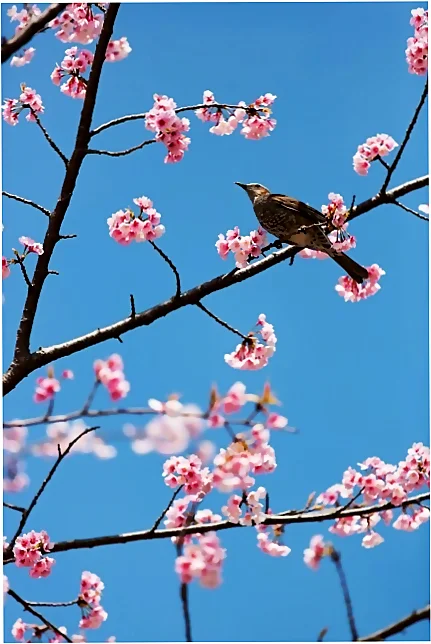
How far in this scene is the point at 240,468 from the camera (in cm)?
151

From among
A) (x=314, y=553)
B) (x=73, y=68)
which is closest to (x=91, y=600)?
(x=314, y=553)

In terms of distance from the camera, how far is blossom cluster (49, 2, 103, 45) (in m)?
2.19

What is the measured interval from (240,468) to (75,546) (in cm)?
55

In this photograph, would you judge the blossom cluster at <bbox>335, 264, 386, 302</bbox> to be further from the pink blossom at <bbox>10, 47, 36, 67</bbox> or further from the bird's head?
the pink blossom at <bbox>10, 47, 36, 67</bbox>

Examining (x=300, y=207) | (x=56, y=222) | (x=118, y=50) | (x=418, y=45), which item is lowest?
(x=56, y=222)

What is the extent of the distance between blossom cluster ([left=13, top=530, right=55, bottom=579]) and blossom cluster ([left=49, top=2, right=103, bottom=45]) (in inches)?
63.6

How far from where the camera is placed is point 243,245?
2117mm

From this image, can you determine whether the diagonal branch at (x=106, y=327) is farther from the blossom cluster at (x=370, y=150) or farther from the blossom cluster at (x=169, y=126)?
the blossom cluster at (x=370, y=150)

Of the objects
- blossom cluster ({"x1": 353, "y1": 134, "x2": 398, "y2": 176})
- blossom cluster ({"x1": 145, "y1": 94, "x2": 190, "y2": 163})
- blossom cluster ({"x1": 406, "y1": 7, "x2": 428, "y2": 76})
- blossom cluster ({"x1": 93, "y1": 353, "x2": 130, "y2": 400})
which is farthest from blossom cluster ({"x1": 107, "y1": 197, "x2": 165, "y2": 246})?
blossom cluster ({"x1": 406, "y1": 7, "x2": 428, "y2": 76})

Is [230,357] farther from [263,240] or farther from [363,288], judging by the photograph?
[363,288]

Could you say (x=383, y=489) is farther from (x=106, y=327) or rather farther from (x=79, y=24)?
(x=79, y=24)

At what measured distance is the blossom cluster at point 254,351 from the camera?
6.57 ft

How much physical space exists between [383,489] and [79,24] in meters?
1.91

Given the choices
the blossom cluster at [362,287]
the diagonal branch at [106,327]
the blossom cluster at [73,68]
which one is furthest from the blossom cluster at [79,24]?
the blossom cluster at [362,287]
